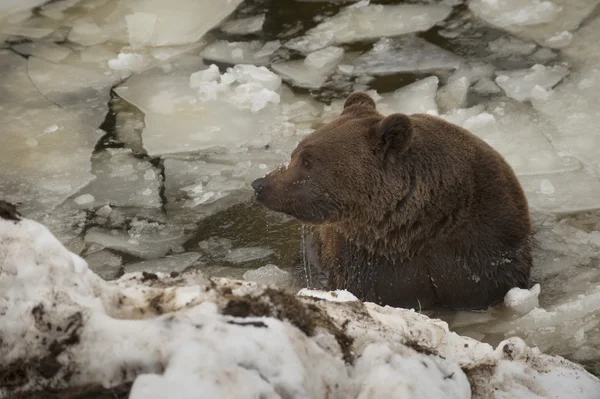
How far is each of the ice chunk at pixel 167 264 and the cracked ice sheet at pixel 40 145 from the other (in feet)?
2.93

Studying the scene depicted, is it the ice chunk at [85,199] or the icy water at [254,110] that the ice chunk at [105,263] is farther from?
the ice chunk at [85,199]

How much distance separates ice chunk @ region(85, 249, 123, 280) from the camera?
486cm

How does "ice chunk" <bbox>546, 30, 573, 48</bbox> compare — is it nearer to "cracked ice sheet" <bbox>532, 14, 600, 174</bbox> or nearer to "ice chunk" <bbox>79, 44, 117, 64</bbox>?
"cracked ice sheet" <bbox>532, 14, 600, 174</bbox>

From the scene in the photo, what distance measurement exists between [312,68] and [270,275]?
2.71 metres

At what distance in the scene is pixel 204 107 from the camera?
21.6 ft

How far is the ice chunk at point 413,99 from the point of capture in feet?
20.5

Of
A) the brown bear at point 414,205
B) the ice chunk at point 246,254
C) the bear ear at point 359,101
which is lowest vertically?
the ice chunk at point 246,254

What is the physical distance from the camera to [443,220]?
4289 mm

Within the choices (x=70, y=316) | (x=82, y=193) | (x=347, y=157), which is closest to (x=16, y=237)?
(x=70, y=316)

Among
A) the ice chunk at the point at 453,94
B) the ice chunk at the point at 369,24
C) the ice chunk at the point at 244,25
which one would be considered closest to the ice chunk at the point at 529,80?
the ice chunk at the point at 453,94

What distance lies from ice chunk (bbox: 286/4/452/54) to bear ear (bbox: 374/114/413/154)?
330cm

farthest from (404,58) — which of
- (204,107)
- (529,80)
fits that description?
(204,107)

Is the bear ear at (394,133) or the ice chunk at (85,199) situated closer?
the bear ear at (394,133)

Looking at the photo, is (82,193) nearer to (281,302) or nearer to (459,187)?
(459,187)
